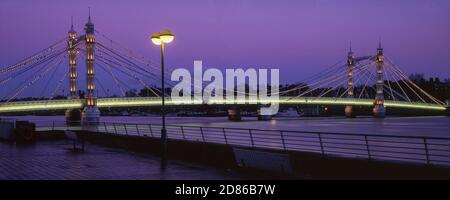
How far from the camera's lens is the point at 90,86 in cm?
7419

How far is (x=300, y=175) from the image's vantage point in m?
14.5

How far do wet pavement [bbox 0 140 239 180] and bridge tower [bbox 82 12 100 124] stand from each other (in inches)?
1866

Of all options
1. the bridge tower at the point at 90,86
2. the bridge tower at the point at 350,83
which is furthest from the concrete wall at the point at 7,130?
the bridge tower at the point at 350,83

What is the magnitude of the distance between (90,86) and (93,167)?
59183 mm

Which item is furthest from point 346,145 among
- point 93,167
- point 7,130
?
point 93,167

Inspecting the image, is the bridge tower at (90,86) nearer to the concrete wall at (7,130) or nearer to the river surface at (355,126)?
the river surface at (355,126)

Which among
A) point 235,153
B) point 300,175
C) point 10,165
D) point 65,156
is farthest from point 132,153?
point 300,175

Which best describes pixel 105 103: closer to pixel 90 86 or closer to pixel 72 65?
pixel 90 86

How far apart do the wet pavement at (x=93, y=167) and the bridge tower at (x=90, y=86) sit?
47395 mm

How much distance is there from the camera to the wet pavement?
14.6 m
